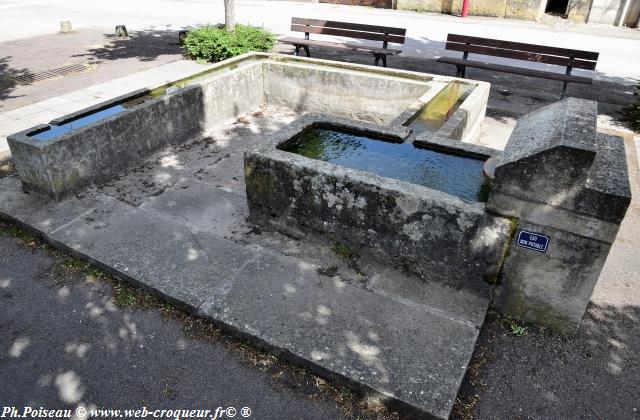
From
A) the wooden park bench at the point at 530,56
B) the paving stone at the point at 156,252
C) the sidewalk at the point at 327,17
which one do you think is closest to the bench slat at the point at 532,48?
the wooden park bench at the point at 530,56

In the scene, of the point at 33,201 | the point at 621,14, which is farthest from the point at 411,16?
the point at 33,201

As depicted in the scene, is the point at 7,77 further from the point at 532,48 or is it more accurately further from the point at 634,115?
the point at 634,115

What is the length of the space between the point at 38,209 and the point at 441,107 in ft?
18.8

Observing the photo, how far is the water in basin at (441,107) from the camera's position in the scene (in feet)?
21.4

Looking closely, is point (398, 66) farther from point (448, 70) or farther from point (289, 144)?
point (289, 144)

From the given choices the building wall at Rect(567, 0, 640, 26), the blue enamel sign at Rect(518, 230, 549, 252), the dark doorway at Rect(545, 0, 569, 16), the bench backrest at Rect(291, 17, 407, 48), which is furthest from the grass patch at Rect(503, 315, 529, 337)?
the dark doorway at Rect(545, 0, 569, 16)

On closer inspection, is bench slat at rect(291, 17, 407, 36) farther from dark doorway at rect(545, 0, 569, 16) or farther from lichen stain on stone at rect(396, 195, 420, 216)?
dark doorway at rect(545, 0, 569, 16)

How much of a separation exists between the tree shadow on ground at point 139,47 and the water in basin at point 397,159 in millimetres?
9144

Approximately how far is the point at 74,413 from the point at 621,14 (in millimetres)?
21794

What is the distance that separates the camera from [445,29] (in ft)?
56.5

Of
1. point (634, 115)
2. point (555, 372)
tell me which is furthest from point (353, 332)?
point (634, 115)

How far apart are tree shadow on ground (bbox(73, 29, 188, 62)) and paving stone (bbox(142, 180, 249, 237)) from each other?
835cm

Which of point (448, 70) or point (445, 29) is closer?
point (448, 70)

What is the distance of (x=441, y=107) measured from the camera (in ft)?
23.5
